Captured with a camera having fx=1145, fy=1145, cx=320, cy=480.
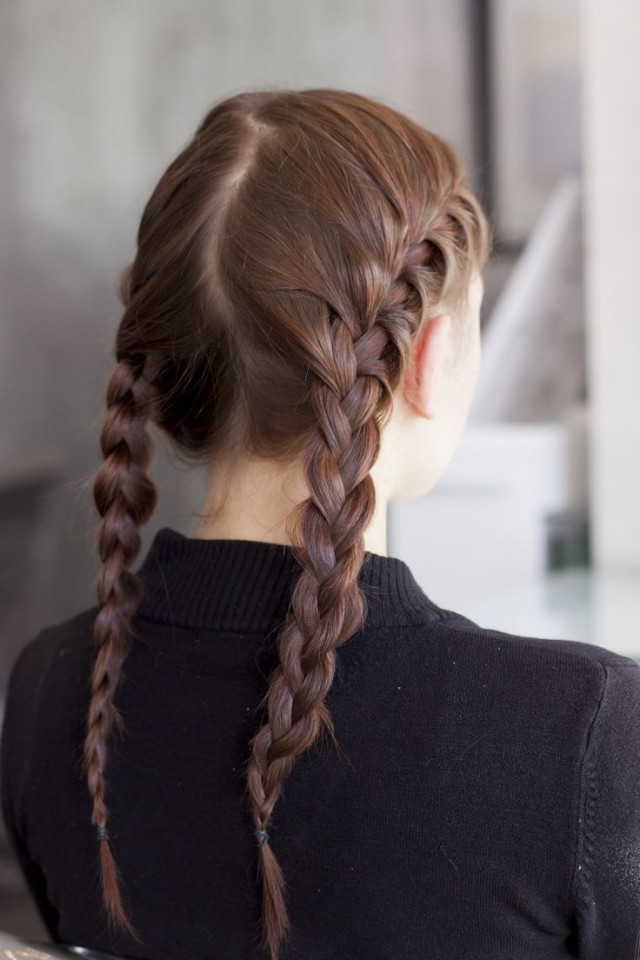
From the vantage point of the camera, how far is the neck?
0.72 metres

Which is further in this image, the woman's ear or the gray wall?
the gray wall

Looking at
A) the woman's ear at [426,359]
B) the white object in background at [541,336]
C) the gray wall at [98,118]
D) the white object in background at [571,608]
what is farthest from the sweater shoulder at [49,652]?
the gray wall at [98,118]

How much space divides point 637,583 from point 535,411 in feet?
1.17

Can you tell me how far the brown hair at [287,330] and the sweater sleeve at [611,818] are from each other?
15 centimetres

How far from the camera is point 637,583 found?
52.9 inches

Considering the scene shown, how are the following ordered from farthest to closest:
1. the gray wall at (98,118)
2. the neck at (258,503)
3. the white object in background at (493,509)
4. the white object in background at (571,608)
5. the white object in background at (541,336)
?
the gray wall at (98,118)
the white object in background at (541,336)
the white object in background at (493,509)
the white object in background at (571,608)
the neck at (258,503)

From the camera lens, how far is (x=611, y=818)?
1.97 ft

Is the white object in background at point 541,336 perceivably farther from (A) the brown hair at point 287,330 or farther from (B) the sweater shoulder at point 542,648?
(B) the sweater shoulder at point 542,648

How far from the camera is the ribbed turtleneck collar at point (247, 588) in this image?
68 cm

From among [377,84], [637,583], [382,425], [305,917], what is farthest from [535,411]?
[305,917]

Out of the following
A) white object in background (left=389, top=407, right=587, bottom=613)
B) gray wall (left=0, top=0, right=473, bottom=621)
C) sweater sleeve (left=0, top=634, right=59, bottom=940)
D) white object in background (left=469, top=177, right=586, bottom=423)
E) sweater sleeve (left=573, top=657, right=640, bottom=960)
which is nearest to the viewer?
sweater sleeve (left=573, top=657, right=640, bottom=960)

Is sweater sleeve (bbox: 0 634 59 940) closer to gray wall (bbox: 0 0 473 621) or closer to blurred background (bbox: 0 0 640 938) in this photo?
blurred background (bbox: 0 0 640 938)

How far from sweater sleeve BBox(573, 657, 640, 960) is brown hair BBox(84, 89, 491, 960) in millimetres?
147

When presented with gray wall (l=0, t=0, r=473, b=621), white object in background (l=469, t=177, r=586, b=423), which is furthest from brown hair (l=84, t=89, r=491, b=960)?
gray wall (l=0, t=0, r=473, b=621)
